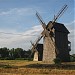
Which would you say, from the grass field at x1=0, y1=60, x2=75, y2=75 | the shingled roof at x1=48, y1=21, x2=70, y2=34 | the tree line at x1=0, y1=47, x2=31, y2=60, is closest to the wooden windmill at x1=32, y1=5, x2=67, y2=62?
the shingled roof at x1=48, y1=21, x2=70, y2=34

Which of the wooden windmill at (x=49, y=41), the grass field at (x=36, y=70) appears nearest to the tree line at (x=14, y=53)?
the wooden windmill at (x=49, y=41)

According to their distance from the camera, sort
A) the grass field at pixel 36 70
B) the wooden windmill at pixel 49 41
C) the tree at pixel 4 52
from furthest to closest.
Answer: the tree at pixel 4 52, the wooden windmill at pixel 49 41, the grass field at pixel 36 70

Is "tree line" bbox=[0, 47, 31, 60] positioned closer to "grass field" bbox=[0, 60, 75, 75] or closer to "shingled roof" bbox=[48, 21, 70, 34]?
"shingled roof" bbox=[48, 21, 70, 34]

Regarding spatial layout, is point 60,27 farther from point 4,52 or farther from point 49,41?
point 4,52

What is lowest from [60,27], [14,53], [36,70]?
[36,70]

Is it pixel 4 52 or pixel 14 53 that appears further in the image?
pixel 4 52

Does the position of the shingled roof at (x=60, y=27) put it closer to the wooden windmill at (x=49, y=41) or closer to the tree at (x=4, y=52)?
the wooden windmill at (x=49, y=41)

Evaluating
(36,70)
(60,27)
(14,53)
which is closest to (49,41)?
(60,27)

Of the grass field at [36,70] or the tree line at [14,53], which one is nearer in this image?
the grass field at [36,70]

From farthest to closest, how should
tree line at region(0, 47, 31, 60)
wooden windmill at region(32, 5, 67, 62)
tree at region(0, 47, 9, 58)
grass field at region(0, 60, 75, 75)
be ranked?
tree at region(0, 47, 9, 58) < tree line at region(0, 47, 31, 60) < wooden windmill at region(32, 5, 67, 62) < grass field at region(0, 60, 75, 75)

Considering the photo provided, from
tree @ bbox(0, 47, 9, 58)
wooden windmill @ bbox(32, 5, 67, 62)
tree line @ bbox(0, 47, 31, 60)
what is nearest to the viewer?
wooden windmill @ bbox(32, 5, 67, 62)

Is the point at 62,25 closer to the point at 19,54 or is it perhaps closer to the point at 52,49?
the point at 52,49

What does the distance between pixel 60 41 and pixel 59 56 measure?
366cm

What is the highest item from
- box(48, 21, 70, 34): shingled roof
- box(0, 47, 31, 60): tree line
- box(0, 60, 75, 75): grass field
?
box(48, 21, 70, 34): shingled roof
